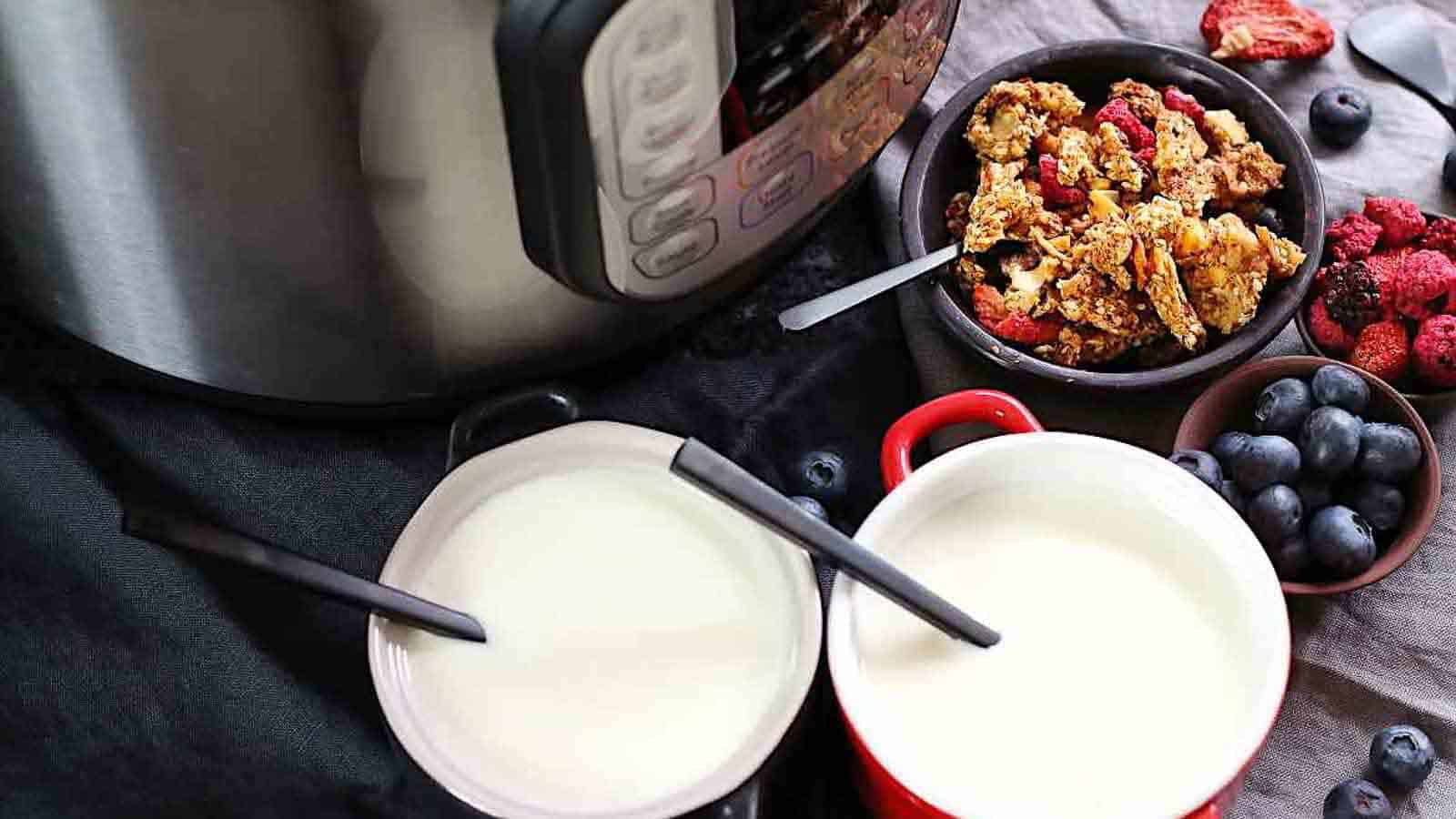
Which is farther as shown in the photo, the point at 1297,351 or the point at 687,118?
the point at 1297,351

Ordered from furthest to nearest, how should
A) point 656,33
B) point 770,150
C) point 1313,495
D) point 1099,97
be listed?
1. point 1099,97
2. point 1313,495
3. point 770,150
4. point 656,33

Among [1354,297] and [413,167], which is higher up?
[413,167]

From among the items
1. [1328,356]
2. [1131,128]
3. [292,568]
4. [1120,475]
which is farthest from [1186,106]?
[292,568]

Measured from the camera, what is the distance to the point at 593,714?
0.65 m

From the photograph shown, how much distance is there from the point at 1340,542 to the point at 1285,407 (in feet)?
0.22

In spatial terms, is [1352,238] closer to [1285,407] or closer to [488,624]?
[1285,407]

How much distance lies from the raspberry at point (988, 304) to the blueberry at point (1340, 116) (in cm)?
23

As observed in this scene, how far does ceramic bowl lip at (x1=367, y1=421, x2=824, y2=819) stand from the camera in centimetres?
63

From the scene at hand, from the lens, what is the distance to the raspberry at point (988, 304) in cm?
80

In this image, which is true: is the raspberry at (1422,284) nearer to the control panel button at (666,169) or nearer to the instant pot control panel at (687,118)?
the instant pot control panel at (687,118)

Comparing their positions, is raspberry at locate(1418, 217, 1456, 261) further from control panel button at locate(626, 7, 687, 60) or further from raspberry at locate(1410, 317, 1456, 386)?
control panel button at locate(626, 7, 687, 60)

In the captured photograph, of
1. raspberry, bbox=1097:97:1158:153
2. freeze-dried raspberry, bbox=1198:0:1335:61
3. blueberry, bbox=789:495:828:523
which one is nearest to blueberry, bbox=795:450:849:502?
blueberry, bbox=789:495:828:523

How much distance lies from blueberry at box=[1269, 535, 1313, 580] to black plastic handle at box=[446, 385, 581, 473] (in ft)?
1.00

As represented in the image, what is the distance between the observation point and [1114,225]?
0.80 m
